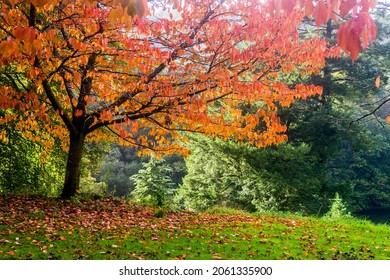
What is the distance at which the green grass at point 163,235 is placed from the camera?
5.59 meters

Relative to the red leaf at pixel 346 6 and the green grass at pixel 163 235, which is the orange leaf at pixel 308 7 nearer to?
the red leaf at pixel 346 6

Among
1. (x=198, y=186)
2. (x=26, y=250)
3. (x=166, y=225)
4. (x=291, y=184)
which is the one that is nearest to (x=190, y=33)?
(x=166, y=225)

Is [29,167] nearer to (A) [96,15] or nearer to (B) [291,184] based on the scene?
(A) [96,15]

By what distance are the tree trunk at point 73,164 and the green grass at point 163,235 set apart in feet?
1.47

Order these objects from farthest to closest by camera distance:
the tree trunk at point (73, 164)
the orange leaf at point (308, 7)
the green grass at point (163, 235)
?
1. the tree trunk at point (73, 164)
2. the green grass at point (163, 235)
3. the orange leaf at point (308, 7)

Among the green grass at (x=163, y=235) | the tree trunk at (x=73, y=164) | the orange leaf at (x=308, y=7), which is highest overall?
the orange leaf at (x=308, y=7)

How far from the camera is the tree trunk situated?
9.64 meters

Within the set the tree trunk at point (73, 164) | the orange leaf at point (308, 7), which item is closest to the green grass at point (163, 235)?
the tree trunk at point (73, 164)

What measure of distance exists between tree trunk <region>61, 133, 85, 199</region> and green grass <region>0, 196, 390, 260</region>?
0.45 m

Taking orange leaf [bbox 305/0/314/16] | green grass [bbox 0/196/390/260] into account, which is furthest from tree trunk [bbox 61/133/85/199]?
orange leaf [bbox 305/0/314/16]

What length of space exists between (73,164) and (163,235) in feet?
12.9

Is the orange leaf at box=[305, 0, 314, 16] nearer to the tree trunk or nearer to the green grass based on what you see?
the green grass

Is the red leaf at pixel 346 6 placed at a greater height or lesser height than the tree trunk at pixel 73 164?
greater

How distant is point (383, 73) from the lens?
63.0 ft
